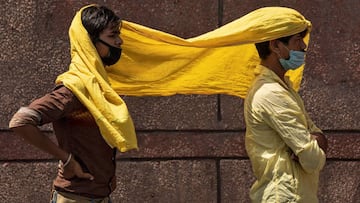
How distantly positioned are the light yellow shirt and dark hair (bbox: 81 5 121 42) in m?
0.73

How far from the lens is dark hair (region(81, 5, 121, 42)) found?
4.16 m

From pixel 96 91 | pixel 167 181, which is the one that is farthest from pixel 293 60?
pixel 167 181

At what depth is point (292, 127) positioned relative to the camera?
398 centimetres

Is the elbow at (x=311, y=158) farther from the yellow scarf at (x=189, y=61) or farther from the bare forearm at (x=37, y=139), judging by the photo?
the bare forearm at (x=37, y=139)

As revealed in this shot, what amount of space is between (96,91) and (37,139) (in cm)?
33

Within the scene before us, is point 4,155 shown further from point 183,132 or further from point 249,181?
point 249,181

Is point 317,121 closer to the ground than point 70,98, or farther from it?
closer to the ground

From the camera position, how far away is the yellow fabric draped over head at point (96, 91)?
4.00 m

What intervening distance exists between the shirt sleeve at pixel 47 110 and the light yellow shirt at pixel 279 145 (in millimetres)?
811

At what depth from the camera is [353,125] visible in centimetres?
600

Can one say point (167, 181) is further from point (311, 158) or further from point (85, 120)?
point (311, 158)

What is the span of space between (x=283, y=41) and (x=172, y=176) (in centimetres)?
203

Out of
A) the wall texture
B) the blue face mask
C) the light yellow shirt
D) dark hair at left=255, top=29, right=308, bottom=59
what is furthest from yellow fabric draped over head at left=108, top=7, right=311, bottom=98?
the wall texture

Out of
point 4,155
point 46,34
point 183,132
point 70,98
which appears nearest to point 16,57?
point 46,34
